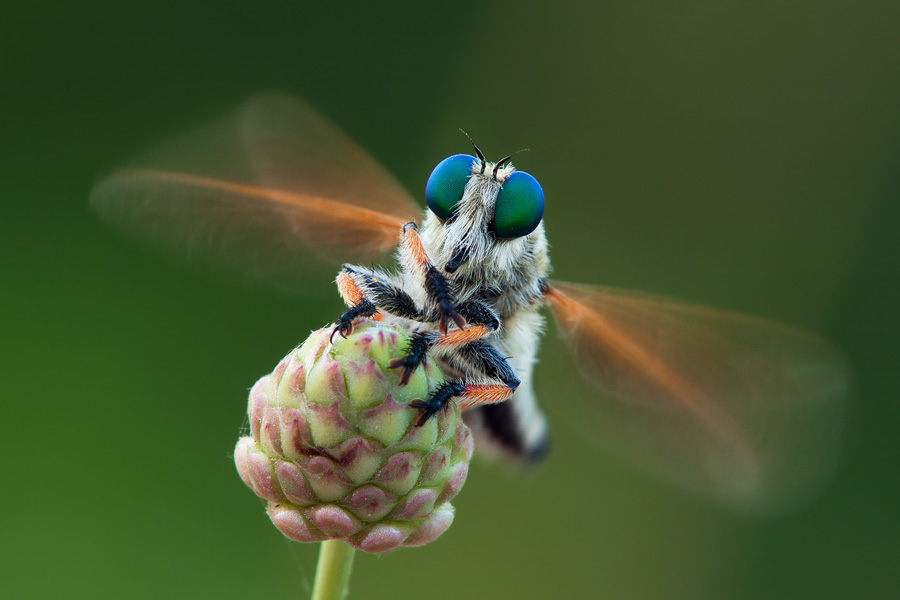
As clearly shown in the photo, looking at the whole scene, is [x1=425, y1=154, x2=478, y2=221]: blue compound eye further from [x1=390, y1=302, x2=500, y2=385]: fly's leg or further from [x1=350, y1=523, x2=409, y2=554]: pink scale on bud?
[x1=350, y1=523, x2=409, y2=554]: pink scale on bud

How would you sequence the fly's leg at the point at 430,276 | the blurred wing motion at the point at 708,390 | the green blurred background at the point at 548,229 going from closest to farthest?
1. the fly's leg at the point at 430,276
2. the blurred wing motion at the point at 708,390
3. the green blurred background at the point at 548,229

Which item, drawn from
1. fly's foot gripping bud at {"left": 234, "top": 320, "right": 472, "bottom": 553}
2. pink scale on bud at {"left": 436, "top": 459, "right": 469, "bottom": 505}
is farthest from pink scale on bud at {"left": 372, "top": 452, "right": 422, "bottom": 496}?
pink scale on bud at {"left": 436, "top": 459, "right": 469, "bottom": 505}

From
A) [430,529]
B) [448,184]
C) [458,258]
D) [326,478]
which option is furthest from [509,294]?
[326,478]

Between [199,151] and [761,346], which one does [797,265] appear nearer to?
[761,346]

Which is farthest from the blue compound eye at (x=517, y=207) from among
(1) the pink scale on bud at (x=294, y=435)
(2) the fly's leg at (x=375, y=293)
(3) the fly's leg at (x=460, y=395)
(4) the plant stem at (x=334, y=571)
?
(4) the plant stem at (x=334, y=571)

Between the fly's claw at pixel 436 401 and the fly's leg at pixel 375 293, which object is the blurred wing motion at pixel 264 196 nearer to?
the fly's leg at pixel 375 293

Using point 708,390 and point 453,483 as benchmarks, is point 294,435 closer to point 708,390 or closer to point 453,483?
point 453,483

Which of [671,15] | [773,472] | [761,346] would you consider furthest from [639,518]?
[671,15]
